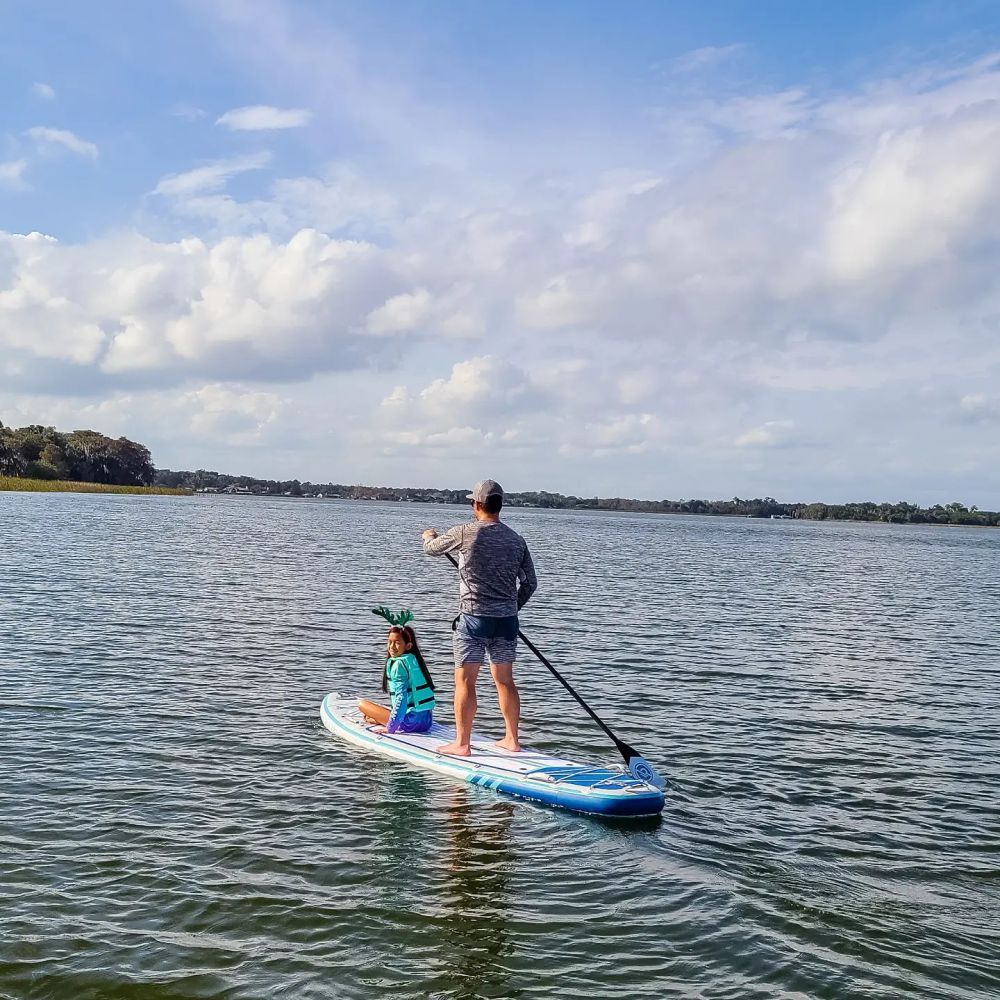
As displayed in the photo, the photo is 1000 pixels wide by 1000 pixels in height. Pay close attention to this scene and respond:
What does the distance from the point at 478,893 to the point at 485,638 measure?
10.8 feet

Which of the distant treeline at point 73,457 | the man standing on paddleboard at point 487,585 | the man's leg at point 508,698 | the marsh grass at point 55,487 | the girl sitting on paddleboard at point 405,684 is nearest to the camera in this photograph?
the man standing on paddleboard at point 487,585

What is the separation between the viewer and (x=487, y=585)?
35.4 feet

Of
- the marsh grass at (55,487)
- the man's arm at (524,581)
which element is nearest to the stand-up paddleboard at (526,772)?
the man's arm at (524,581)

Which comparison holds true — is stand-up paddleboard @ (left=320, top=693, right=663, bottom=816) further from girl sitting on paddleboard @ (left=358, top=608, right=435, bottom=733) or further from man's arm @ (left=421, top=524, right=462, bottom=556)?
man's arm @ (left=421, top=524, right=462, bottom=556)

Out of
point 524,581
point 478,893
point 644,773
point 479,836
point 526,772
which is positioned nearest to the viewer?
point 478,893

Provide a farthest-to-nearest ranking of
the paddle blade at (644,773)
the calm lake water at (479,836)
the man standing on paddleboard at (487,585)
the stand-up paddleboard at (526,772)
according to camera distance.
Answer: the man standing on paddleboard at (487,585), the paddle blade at (644,773), the stand-up paddleboard at (526,772), the calm lake water at (479,836)

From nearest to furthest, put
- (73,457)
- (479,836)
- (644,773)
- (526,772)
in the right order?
(479,836) → (644,773) → (526,772) → (73,457)

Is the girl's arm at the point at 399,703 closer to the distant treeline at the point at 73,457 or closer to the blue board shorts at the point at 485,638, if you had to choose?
the blue board shorts at the point at 485,638

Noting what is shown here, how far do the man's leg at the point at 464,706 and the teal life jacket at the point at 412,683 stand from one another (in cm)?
86

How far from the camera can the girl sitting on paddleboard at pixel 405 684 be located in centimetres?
1209

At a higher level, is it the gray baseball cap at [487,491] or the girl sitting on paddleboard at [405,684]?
the gray baseball cap at [487,491]

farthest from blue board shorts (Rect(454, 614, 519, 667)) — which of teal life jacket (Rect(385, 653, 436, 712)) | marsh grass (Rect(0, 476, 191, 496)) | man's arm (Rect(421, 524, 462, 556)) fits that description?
marsh grass (Rect(0, 476, 191, 496))

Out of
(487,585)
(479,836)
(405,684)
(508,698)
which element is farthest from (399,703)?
(479,836)

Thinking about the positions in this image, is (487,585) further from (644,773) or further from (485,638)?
(644,773)
